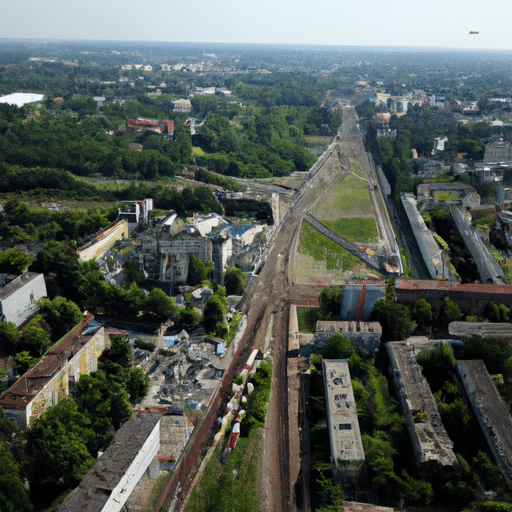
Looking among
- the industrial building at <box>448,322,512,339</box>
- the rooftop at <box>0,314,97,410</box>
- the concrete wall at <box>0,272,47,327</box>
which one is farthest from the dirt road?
the concrete wall at <box>0,272,47,327</box>

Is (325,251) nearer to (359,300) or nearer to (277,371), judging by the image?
(359,300)

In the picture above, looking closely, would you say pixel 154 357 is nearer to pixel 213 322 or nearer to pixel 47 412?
pixel 213 322

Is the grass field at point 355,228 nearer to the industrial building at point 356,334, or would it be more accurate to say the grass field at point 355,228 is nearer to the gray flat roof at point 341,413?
the industrial building at point 356,334

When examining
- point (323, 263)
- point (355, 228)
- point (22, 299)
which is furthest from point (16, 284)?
point (355, 228)

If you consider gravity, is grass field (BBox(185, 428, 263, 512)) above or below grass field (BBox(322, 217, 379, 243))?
below

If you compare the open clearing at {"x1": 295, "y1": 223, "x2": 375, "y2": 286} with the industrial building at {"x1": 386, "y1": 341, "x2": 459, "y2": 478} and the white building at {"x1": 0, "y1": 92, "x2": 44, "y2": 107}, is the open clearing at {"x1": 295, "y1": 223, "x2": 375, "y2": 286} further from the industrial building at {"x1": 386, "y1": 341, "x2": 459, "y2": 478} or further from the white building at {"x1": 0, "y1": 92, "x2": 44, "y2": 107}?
the white building at {"x1": 0, "y1": 92, "x2": 44, "y2": 107}

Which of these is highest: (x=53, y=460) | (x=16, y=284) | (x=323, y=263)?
Answer: (x=16, y=284)
